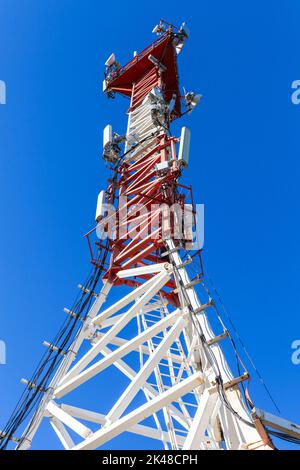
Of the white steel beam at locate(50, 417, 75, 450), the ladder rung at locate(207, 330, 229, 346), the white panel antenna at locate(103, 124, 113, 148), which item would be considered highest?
the white panel antenna at locate(103, 124, 113, 148)

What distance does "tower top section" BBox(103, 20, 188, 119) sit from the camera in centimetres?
2144

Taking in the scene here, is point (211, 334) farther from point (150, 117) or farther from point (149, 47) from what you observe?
A: point (149, 47)

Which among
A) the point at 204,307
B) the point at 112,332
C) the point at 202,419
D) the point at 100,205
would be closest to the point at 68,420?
the point at 112,332

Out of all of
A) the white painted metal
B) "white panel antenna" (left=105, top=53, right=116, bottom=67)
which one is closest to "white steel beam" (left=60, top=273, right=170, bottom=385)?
the white painted metal

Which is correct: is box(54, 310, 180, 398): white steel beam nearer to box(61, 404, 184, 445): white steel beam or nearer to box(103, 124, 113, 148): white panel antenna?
box(61, 404, 184, 445): white steel beam

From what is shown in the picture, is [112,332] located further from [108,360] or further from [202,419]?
[202,419]

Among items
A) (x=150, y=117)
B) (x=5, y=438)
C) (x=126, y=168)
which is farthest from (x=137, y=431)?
(x=150, y=117)

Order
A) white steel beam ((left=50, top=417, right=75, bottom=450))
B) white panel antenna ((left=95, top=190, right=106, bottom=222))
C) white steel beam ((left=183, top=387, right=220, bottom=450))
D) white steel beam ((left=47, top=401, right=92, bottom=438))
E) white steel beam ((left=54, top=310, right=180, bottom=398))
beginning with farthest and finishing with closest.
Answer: white panel antenna ((left=95, top=190, right=106, bottom=222))
white steel beam ((left=54, top=310, right=180, bottom=398))
white steel beam ((left=50, top=417, right=75, bottom=450))
white steel beam ((left=47, top=401, right=92, bottom=438))
white steel beam ((left=183, top=387, right=220, bottom=450))

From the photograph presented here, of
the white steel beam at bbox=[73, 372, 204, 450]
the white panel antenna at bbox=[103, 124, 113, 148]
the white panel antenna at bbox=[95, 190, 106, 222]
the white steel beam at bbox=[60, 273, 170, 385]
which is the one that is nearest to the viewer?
the white steel beam at bbox=[73, 372, 204, 450]

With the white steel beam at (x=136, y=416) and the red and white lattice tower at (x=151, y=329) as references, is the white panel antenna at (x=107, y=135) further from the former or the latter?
the white steel beam at (x=136, y=416)

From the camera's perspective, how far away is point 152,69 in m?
21.4

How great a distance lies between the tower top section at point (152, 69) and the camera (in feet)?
70.3

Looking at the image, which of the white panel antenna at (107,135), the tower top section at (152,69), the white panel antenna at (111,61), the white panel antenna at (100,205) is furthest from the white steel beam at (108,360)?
the white panel antenna at (111,61)

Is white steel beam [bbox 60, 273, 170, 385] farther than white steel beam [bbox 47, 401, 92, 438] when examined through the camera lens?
Yes
